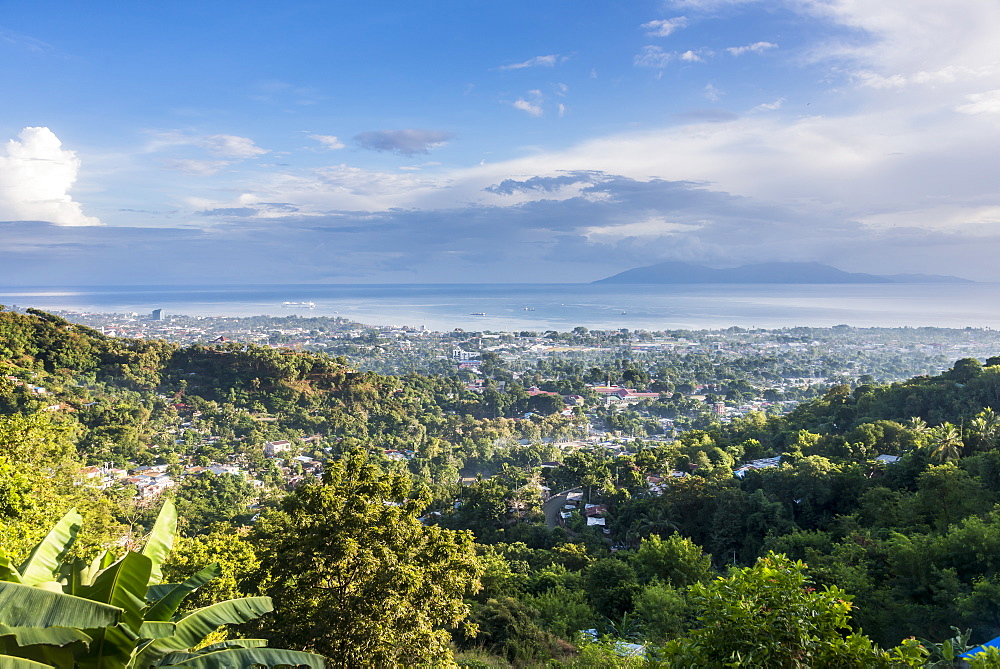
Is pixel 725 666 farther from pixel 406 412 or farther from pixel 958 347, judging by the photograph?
pixel 958 347

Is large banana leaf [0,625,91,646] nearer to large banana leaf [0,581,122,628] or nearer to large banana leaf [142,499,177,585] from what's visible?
large banana leaf [0,581,122,628]

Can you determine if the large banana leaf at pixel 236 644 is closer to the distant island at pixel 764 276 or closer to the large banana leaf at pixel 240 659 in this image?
the large banana leaf at pixel 240 659

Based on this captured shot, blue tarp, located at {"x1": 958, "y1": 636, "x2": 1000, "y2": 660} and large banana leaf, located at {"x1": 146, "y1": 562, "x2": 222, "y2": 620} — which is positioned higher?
large banana leaf, located at {"x1": 146, "y1": 562, "x2": 222, "y2": 620}

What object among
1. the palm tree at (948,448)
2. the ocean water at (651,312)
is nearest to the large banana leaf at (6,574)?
the palm tree at (948,448)

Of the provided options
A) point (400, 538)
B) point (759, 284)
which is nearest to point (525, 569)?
point (400, 538)

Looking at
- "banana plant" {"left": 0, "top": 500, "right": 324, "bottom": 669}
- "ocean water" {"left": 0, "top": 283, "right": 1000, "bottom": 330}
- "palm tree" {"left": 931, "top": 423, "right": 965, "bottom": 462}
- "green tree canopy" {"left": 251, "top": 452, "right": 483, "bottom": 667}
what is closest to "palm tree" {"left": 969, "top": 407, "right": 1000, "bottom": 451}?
"palm tree" {"left": 931, "top": 423, "right": 965, "bottom": 462}

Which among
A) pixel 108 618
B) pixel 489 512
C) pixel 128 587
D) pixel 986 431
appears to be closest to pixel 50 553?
pixel 128 587
